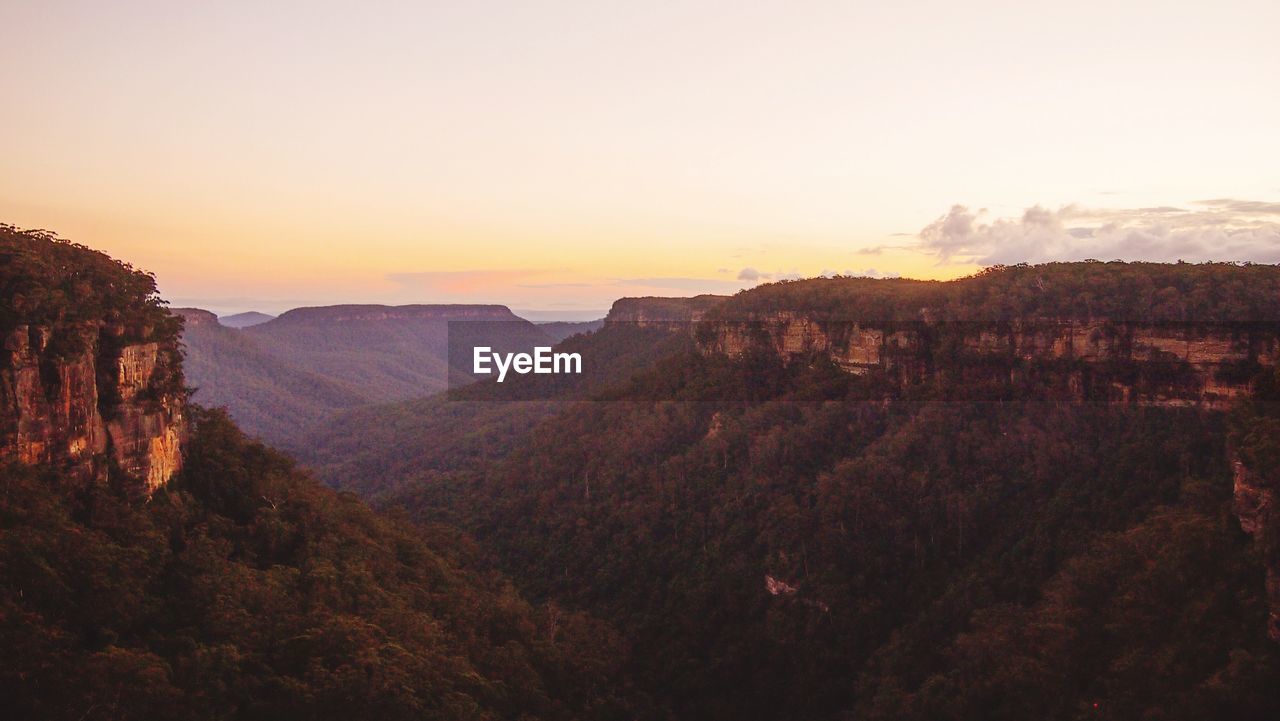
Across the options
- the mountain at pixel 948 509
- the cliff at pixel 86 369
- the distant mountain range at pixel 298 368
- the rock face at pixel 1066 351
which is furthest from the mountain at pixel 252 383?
the cliff at pixel 86 369

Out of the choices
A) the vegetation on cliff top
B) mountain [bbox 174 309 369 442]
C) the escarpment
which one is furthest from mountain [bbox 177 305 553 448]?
the escarpment

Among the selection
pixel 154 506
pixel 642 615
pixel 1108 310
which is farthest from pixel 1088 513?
pixel 154 506

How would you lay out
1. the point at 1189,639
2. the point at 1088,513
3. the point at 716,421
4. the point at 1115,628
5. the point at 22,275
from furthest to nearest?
1. the point at 716,421
2. the point at 1088,513
3. the point at 1115,628
4. the point at 1189,639
5. the point at 22,275

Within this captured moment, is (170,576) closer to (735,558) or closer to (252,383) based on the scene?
(735,558)

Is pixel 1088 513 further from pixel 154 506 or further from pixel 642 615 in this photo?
pixel 154 506

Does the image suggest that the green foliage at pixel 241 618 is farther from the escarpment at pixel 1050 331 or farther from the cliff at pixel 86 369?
the escarpment at pixel 1050 331

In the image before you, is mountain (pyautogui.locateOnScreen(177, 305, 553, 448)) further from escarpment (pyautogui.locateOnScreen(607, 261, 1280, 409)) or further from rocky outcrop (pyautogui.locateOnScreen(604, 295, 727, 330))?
escarpment (pyautogui.locateOnScreen(607, 261, 1280, 409))

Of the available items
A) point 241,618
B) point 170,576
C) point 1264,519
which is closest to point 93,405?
point 170,576
